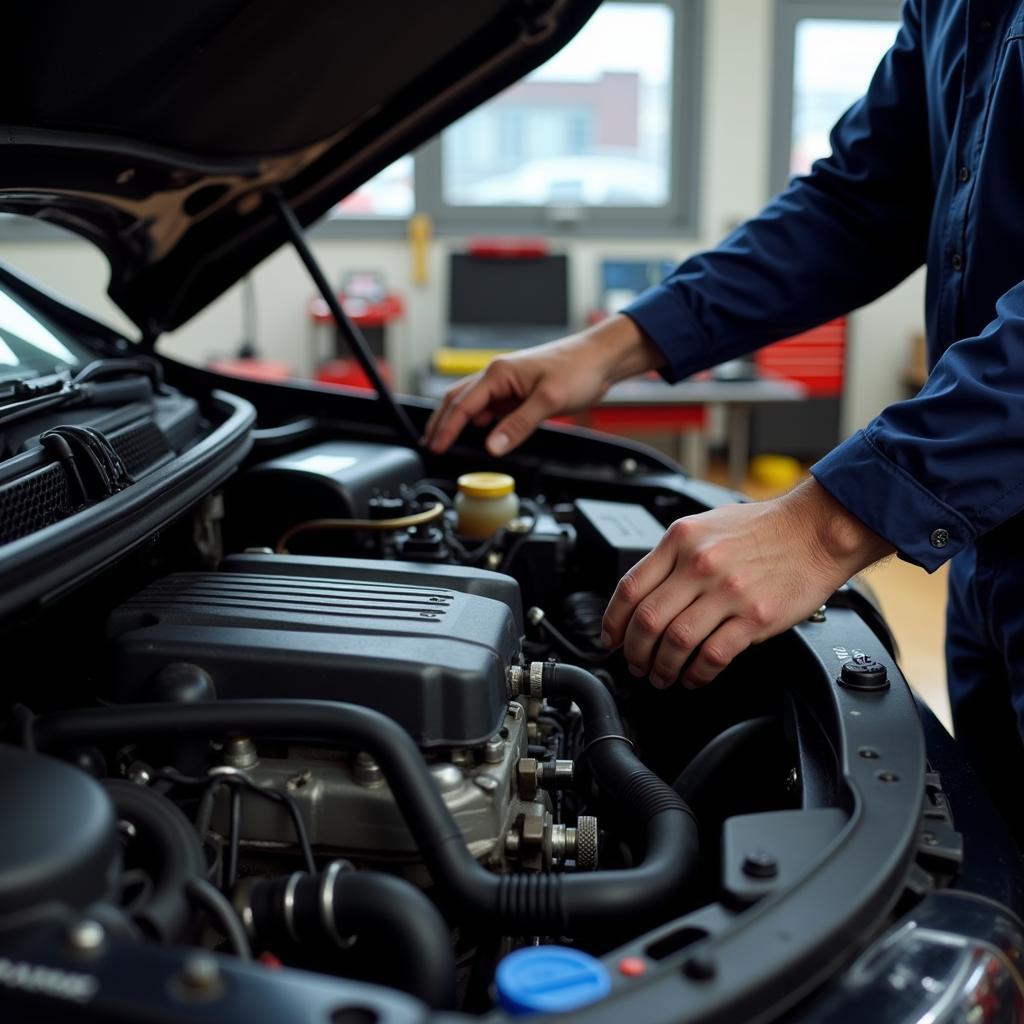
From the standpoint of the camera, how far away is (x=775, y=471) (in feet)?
16.4

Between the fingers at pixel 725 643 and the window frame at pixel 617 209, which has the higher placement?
the window frame at pixel 617 209

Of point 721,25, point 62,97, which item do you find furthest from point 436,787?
point 721,25

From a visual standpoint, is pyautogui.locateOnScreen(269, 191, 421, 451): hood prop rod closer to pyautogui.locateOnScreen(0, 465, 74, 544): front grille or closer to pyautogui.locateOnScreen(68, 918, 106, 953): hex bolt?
pyautogui.locateOnScreen(0, 465, 74, 544): front grille

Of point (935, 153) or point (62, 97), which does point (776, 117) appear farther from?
point (62, 97)

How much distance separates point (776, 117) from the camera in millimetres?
5180

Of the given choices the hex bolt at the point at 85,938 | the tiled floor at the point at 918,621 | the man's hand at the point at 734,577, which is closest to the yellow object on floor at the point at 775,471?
the tiled floor at the point at 918,621

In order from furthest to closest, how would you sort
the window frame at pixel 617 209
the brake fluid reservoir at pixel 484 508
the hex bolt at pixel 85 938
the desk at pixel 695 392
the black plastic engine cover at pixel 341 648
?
1. the window frame at pixel 617 209
2. the desk at pixel 695 392
3. the brake fluid reservoir at pixel 484 508
4. the black plastic engine cover at pixel 341 648
5. the hex bolt at pixel 85 938

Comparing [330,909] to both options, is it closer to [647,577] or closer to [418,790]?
[418,790]

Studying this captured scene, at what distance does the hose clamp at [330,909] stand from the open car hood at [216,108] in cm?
70

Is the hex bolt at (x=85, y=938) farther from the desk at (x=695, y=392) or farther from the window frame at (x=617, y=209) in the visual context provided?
the window frame at (x=617, y=209)

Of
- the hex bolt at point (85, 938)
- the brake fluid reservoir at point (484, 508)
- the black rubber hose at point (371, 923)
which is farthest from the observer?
the brake fluid reservoir at point (484, 508)

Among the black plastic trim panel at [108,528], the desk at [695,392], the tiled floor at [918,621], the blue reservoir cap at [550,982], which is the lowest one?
the tiled floor at [918,621]

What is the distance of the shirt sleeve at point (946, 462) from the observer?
0.86 meters

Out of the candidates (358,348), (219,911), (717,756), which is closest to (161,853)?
(219,911)
